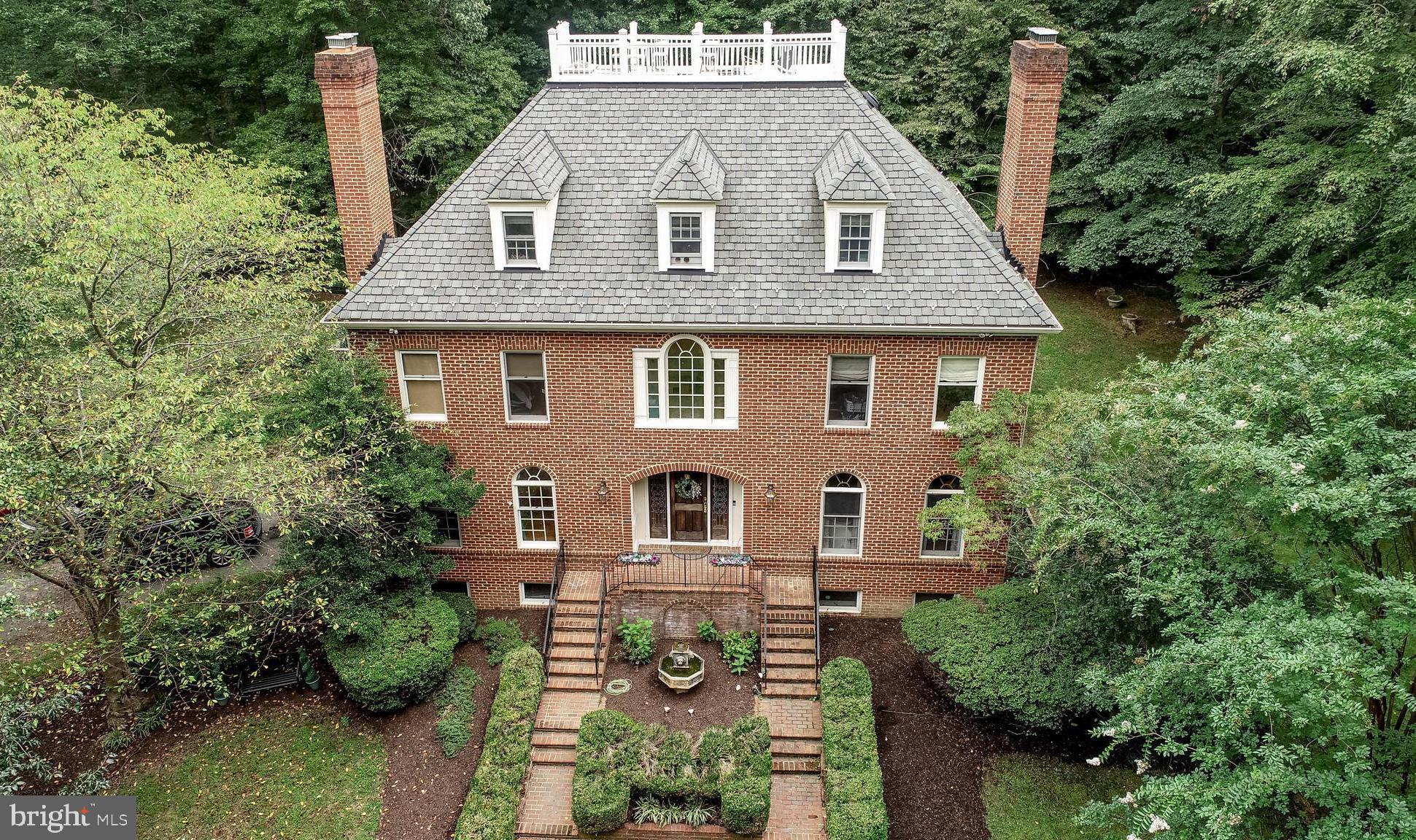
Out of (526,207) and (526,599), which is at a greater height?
(526,207)

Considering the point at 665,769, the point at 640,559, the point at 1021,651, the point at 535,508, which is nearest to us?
the point at 665,769

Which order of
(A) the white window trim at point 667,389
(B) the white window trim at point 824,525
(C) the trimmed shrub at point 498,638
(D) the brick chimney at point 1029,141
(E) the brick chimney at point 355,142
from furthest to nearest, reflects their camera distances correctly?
(B) the white window trim at point 824,525 < (C) the trimmed shrub at point 498,638 < (A) the white window trim at point 667,389 < (E) the brick chimney at point 355,142 < (D) the brick chimney at point 1029,141

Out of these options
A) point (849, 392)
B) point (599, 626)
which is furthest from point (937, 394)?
point (599, 626)

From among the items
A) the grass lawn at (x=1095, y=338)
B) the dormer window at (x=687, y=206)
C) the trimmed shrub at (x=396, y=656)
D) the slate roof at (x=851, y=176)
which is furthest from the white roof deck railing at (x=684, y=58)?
the grass lawn at (x=1095, y=338)

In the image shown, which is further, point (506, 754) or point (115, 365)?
point (506, 754)

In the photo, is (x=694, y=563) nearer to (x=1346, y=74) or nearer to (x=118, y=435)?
(x=118, y=435)

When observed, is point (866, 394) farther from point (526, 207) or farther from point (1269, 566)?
point (1269, 566)

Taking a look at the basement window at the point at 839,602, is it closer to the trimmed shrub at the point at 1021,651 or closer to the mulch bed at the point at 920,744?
the mulch bed at the point at 920,744
